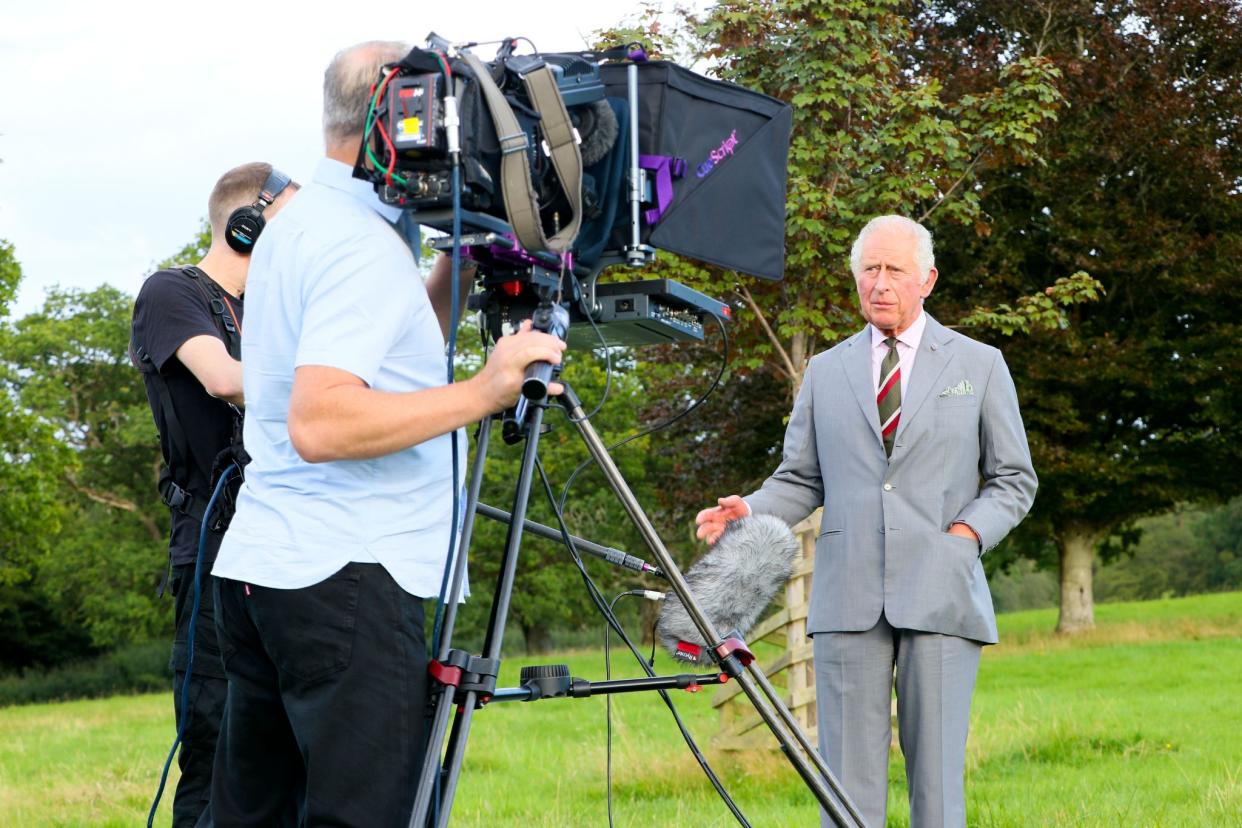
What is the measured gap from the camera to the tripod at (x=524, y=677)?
94.2 inches

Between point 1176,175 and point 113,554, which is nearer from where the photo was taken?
point 1176,175

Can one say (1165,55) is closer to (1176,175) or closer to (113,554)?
(1176,175)

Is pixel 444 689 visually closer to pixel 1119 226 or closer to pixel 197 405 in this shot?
pixel 197 405

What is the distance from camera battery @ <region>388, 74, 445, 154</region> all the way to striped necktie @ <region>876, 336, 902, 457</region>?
204 cm

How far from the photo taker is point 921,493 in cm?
385

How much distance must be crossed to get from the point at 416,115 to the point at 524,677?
49.1 inches

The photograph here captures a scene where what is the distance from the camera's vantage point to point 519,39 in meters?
2.79

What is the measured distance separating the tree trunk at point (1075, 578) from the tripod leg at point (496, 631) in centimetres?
1988

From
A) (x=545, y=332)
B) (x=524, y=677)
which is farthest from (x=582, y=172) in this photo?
(x=524, y=677)

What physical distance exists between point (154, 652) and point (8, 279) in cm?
1372

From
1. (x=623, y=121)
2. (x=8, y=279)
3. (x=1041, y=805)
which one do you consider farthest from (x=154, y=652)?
(x=623, y=121)

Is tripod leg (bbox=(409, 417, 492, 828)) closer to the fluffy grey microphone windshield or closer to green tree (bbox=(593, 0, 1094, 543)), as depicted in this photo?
the fluffy grey microphone windshield

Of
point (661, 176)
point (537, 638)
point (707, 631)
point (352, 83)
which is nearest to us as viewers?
point (352, 83)

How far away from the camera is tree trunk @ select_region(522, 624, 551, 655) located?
3438cm
